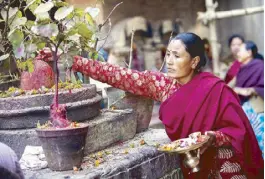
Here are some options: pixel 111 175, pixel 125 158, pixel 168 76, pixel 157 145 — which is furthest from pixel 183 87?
pixel 111 175

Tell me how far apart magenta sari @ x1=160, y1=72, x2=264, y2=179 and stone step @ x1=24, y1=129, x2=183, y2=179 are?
23 cm

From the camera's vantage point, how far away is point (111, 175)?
3.16 metres

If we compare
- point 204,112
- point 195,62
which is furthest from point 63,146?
point 195,62

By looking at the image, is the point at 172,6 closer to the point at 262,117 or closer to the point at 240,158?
the point at 262,117

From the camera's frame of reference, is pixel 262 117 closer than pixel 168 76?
No

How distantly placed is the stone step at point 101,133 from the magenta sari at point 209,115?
32 cm

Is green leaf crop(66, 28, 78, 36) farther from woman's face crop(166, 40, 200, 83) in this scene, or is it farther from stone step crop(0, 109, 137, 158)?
woman's face crop(166, 40, 200, 83)

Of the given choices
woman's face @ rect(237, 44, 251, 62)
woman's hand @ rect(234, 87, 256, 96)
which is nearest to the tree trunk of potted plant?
woman's hand @ rect(234, 87, 256, 96)

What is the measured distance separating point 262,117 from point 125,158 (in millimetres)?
3994

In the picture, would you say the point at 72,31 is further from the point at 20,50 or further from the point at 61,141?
the point at 61,141

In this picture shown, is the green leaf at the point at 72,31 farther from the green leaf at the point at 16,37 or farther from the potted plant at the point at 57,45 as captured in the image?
the green leaf at the point at 16,37

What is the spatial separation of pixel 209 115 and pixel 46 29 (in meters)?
1.40

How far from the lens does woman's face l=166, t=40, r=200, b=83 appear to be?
148 inches

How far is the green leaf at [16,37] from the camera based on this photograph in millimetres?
3004
